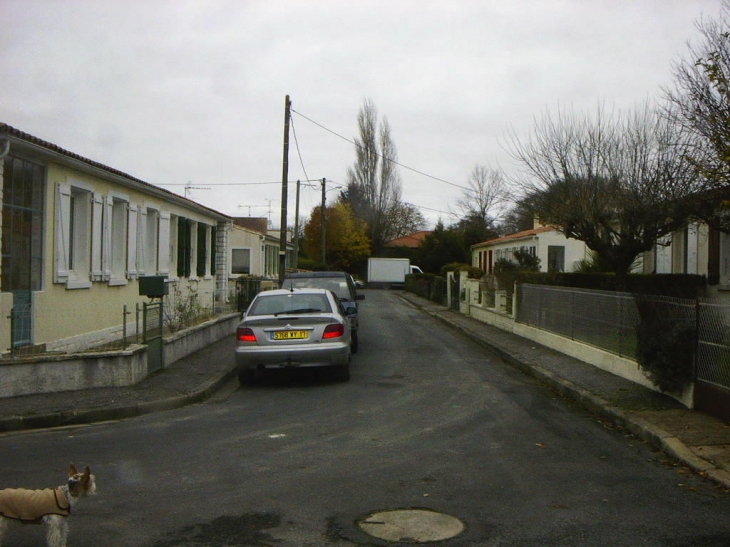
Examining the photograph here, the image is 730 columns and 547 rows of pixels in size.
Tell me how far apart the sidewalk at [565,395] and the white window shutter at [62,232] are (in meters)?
2.68

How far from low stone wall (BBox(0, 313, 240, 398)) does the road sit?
147 cm

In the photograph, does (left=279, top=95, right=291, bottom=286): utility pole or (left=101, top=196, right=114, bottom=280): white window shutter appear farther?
(left=279, top=95, right=291, bottom=286): utility pole

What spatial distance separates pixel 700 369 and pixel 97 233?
11.7 meters

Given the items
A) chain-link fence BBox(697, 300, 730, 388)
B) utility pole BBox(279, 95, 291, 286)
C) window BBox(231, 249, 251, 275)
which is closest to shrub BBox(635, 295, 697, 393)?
chain-link fence BBox(697, 300, 730, 388)

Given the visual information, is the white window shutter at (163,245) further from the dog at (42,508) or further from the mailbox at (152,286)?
the dog at (42,508)

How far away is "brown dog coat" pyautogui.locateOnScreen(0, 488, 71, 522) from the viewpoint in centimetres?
438

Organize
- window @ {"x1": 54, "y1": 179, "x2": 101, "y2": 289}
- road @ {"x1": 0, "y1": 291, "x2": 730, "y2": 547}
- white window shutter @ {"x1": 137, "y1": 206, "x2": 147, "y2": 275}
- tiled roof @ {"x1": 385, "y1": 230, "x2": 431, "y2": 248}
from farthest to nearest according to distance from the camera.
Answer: tiled roof @ {"x1": 385, "y1": 230, "x2": 431, "y2": 248} → white window shutter @ {"x1": 137, "y1": 206, "x2": 147, "y2": 275} → window @ {"x1": 54, "y1": 179, "x2": 101, "y2": 289} → road @ {"x1": 0, "y1": 291, "x2": 730, "y2": 547}

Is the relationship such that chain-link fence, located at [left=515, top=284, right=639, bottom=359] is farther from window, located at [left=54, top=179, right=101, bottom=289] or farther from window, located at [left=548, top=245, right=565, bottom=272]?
window, located at [left=548, top=245, right=565, bottom=272]

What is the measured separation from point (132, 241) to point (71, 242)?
290 centimetres

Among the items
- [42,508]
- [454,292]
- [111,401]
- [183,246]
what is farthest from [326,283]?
[454,292]

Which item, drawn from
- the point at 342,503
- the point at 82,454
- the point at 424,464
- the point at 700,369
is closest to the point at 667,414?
the point at 700,369

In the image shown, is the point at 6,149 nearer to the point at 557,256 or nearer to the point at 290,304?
the point at 290,304

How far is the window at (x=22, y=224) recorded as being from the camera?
11852 millimetres

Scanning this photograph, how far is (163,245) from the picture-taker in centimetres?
2016
